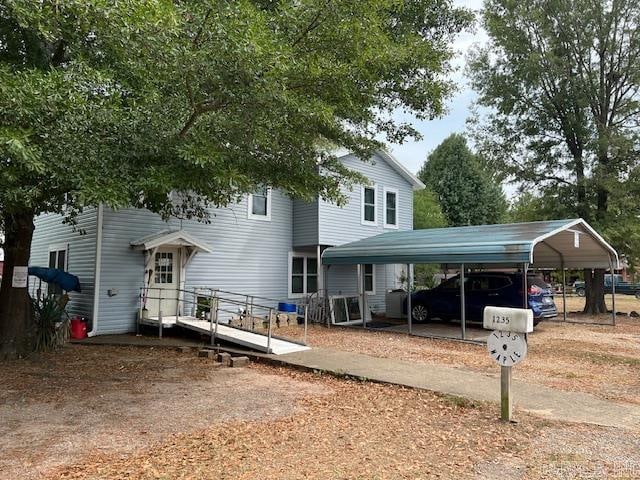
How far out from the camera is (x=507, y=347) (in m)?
5.68

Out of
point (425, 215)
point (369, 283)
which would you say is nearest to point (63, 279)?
point (369, 283)

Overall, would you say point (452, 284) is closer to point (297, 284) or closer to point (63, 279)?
point (297, 284)

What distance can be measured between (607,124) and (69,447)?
2100 centimetres

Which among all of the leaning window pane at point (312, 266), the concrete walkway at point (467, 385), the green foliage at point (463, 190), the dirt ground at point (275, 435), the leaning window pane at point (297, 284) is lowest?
the dirt ground at point (275, 435)

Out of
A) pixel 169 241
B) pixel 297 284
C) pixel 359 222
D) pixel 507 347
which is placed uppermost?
pixel 359 222

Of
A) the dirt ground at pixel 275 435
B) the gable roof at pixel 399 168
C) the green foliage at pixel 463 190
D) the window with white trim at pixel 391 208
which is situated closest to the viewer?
the dirt ground at pixel 275 435

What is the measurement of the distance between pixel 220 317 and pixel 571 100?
15.9 meters

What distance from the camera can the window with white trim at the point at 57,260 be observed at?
13.5 metres

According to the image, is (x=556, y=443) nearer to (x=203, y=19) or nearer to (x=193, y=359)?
(x=203, y=19)

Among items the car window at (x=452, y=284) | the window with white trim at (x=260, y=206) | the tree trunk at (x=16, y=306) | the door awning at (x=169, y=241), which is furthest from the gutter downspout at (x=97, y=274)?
the car window at (x=452, y=284)

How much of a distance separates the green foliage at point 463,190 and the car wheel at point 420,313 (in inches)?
852

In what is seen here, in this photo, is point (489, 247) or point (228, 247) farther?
point (228, 247)

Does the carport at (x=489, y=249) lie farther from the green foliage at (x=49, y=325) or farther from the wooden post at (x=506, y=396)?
the green foliage at (x=49, y=325)

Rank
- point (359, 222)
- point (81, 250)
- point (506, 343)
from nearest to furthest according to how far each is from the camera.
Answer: point (506, 343)
point (81, 250)
point (359, 222)
